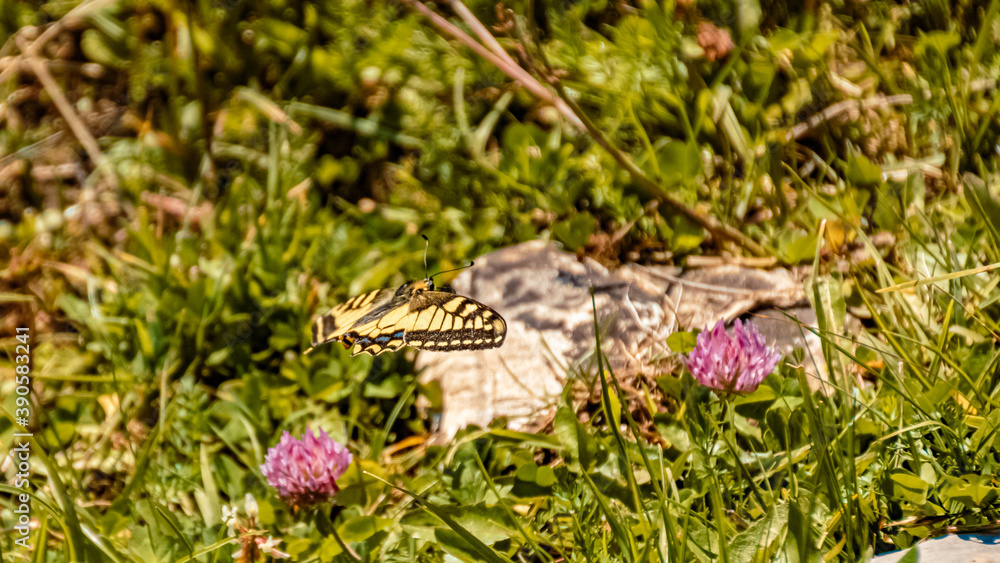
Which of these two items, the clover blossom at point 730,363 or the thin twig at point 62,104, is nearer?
the clover blossom at point 730,363

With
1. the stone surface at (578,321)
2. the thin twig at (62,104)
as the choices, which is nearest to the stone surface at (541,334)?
the stone surface at (578,321)

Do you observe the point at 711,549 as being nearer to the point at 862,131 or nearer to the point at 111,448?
the point at 862,131

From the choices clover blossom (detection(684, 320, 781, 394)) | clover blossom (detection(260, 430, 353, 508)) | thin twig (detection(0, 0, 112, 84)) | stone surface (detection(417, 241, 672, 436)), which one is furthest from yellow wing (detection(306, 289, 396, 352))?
thin twig (detection(0, 0, 112, 84))

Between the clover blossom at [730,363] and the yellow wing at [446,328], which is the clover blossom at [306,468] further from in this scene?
the clover blossom at [730,363]

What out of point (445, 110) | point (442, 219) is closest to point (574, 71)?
point (445, 110)

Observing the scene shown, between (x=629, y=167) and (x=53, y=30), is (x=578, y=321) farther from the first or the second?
(x=53, y=30)

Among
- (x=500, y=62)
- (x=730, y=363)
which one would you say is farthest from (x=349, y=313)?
(x=730, y=363)

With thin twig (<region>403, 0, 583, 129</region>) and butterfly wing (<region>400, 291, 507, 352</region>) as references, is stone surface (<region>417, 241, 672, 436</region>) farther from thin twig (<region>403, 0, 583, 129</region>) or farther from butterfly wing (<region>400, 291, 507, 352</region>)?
thin twig (<region>403, 0, 583, 129</region>)
